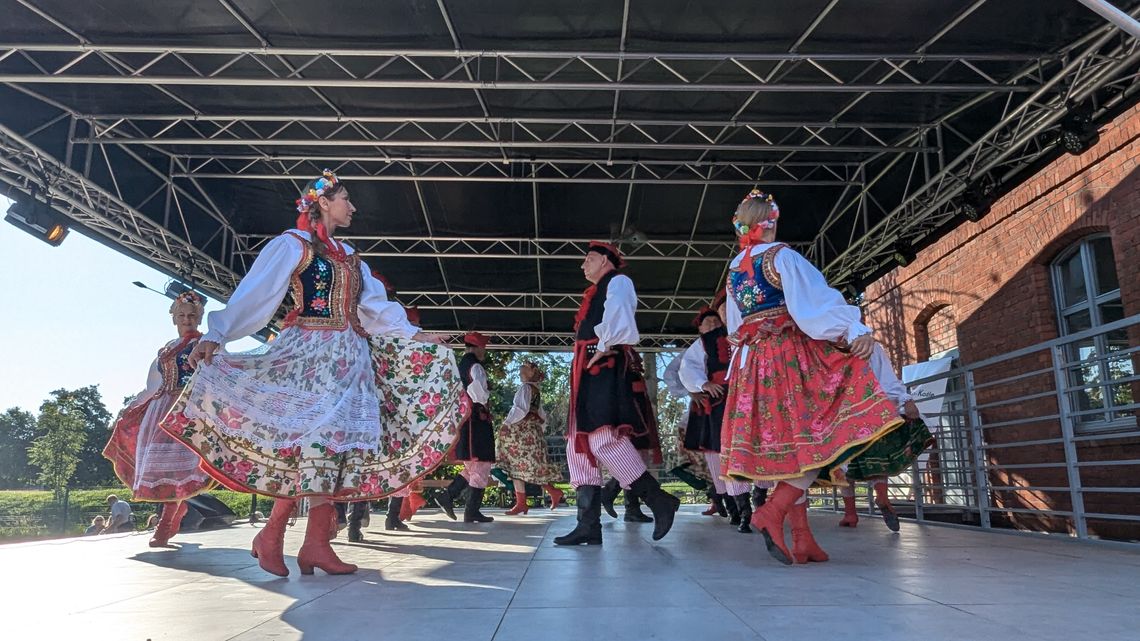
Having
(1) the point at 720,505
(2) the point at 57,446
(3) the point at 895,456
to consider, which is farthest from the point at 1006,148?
(2) the point at 57,446

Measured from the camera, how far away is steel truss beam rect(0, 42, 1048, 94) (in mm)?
6133

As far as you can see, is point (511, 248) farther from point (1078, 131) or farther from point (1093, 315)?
point (1093, 315)

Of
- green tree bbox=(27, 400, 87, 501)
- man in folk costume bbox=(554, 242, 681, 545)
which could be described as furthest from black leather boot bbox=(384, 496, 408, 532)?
green tree bbox=(27, 400, 87, 501)

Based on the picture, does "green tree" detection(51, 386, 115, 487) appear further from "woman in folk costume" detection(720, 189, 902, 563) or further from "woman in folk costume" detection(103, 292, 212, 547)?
"woman in folk costume" detection(720, 189, 902, 563)

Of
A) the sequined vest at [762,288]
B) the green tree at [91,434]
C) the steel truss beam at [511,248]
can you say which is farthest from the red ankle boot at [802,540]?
the green tree at [91,434]

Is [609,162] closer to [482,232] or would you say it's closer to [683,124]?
[683,124]

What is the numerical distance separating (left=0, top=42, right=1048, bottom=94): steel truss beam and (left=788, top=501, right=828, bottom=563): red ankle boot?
3936 mm

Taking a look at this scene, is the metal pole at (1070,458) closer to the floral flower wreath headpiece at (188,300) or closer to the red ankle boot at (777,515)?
the red ankle boot at (777,515)

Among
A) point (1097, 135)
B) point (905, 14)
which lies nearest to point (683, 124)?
point (905, 14)

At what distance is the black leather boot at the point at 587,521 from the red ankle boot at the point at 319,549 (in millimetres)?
1470

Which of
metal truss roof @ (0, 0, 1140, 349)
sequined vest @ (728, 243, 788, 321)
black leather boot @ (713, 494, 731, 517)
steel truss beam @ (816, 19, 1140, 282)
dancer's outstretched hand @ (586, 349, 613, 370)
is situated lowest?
black leather boot @ (713, 494, 731, 517)

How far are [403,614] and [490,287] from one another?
9252 mm

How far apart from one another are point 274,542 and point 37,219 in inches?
228

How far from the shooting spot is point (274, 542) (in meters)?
3.14
